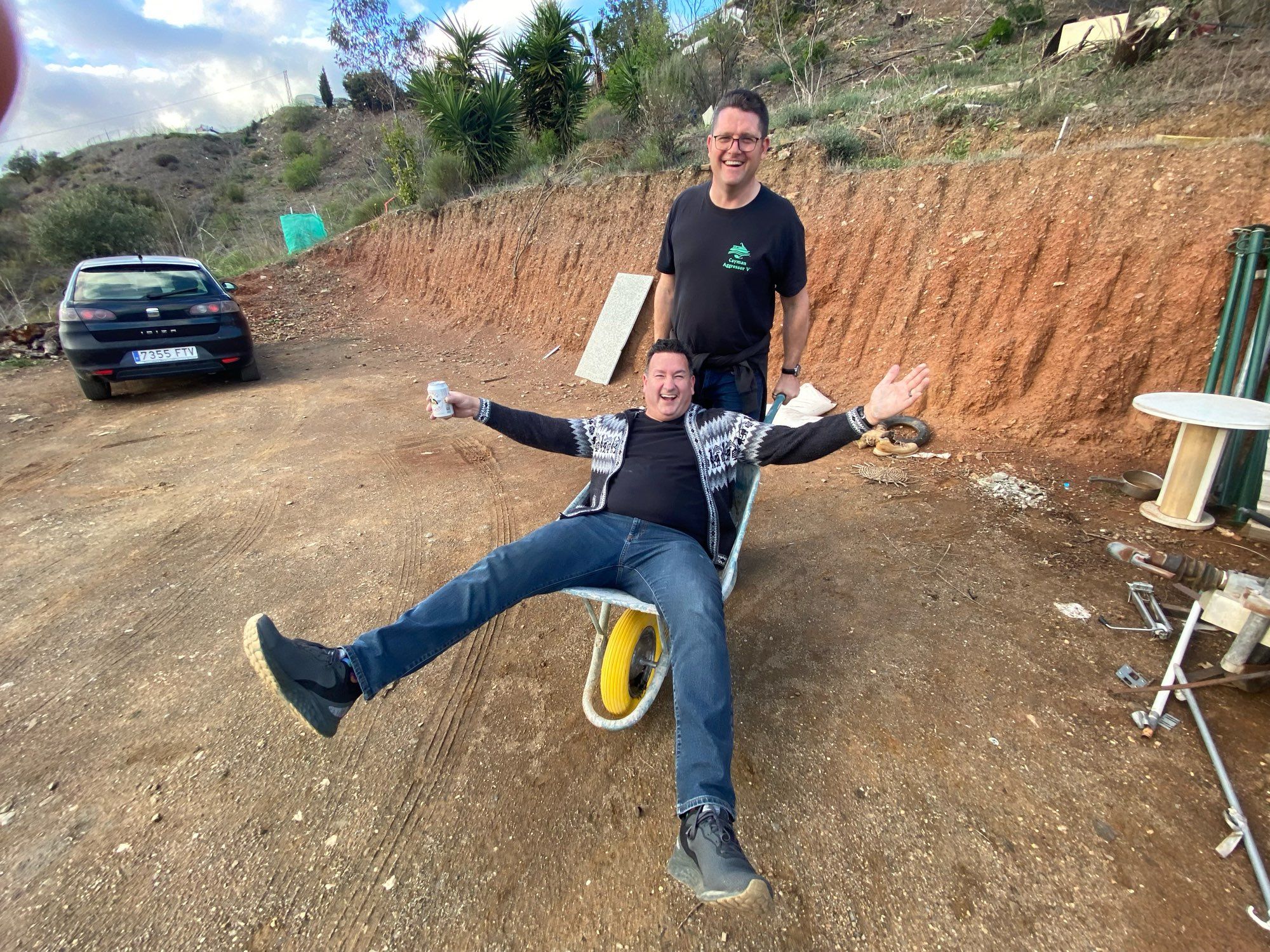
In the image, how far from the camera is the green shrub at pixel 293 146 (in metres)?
34.9

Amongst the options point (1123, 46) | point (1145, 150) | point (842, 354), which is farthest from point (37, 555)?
point (1123, 46)

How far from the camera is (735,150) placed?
2.49 m

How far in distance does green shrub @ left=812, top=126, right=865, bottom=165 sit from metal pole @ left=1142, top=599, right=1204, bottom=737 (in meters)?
5.62

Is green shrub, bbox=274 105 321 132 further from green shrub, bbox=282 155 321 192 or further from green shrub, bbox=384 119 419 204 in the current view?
green shrub, bbox=384 119 419 204

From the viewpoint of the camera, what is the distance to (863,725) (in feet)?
7.17

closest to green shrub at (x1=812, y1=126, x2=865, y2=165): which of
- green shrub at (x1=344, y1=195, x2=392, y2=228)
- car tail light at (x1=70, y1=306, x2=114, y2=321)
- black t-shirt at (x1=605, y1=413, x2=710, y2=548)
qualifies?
black t-shirt at (x1=605, y1=413, x2=710, y2=548)

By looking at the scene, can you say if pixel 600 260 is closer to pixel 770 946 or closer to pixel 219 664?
pixel 219 664

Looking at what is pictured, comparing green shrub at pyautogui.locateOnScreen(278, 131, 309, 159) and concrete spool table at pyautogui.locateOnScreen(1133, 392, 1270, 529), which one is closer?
concrete spool table at pyautogui.locateOnScreen(1133, 392, 1270, 529)

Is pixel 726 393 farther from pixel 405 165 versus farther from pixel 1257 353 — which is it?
pixel 405 165

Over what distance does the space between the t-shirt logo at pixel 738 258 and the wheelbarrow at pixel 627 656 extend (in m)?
1.16

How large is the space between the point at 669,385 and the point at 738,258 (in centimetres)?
71

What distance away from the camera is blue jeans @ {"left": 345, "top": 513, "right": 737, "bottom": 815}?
1.65 metres

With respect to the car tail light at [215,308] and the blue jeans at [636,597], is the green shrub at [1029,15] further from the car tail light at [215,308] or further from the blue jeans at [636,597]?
the car tail light at [215,308]

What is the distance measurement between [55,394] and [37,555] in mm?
5082
